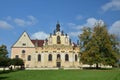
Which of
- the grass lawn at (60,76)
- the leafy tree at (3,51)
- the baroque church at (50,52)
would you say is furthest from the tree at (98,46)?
the leafy tree at (3,51)

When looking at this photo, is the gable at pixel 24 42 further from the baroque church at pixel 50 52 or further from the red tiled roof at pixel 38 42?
the red tiled roof at pixel 38 42

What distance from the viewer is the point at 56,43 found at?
8350 cm

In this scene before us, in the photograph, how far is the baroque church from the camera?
269 ft

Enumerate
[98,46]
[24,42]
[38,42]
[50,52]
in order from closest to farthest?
[98,46] → [50,52] → [24,42] → [38,42]

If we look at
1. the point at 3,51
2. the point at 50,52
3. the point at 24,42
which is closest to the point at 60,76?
the point at 50,52

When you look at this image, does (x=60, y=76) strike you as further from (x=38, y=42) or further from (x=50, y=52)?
(x=38, y=42)

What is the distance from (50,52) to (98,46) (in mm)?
22342

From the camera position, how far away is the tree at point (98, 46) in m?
63.6

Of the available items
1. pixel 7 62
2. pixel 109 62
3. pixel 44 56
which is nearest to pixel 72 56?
pixel 44 56

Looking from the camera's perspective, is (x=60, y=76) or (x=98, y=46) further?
(x=98, y=46)

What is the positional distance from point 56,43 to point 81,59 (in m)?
18.2

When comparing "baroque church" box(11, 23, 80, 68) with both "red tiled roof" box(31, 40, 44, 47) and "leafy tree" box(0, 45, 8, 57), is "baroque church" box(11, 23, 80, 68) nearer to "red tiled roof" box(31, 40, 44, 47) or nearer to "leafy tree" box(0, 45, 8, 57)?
"red tiled roof" box(31, 40, 44, 47)

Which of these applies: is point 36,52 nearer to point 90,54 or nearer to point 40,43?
point 40,43

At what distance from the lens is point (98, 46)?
211 feet
